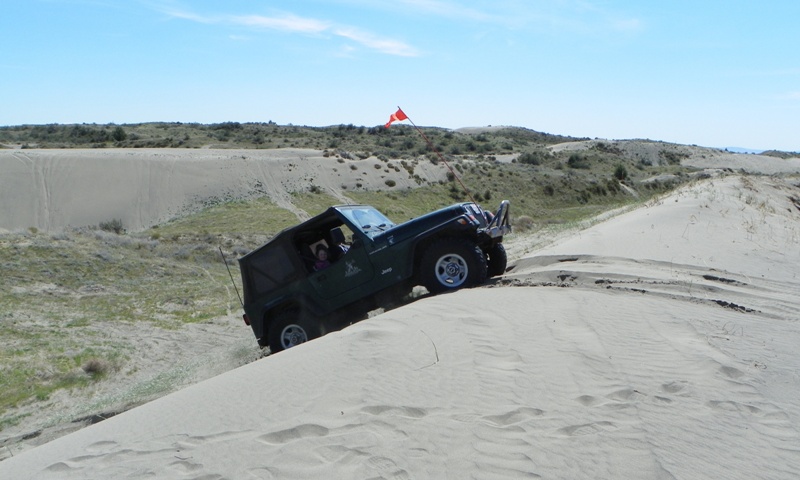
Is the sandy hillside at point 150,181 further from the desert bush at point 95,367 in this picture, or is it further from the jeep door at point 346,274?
the jeep door at point 346,274

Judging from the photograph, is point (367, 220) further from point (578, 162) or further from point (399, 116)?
point (578, 162)

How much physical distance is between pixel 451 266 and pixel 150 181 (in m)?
35.6

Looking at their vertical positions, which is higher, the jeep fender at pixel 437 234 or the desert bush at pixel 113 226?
the jeep fender at pixel 437 234

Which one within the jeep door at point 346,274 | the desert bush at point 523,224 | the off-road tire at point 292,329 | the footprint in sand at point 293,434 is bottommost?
the off-road tire at point 292,329

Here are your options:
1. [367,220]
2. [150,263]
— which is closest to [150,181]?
[150,263]

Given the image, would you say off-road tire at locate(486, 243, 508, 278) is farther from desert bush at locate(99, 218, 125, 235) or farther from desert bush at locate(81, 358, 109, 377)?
desert bush at locate(99, 218, 125, 235)

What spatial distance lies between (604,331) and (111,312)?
42.4ft

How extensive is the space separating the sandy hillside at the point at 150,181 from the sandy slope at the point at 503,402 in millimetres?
30350

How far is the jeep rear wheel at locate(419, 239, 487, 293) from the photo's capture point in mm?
9867

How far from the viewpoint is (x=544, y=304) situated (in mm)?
8625

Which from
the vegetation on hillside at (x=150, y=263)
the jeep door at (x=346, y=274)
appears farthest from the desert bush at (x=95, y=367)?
the jeep door at (x=346, y=274)

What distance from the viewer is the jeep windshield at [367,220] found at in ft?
33.1

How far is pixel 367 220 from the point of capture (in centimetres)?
1055

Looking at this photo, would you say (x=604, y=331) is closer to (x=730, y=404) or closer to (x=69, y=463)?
(x=730, y=404)
